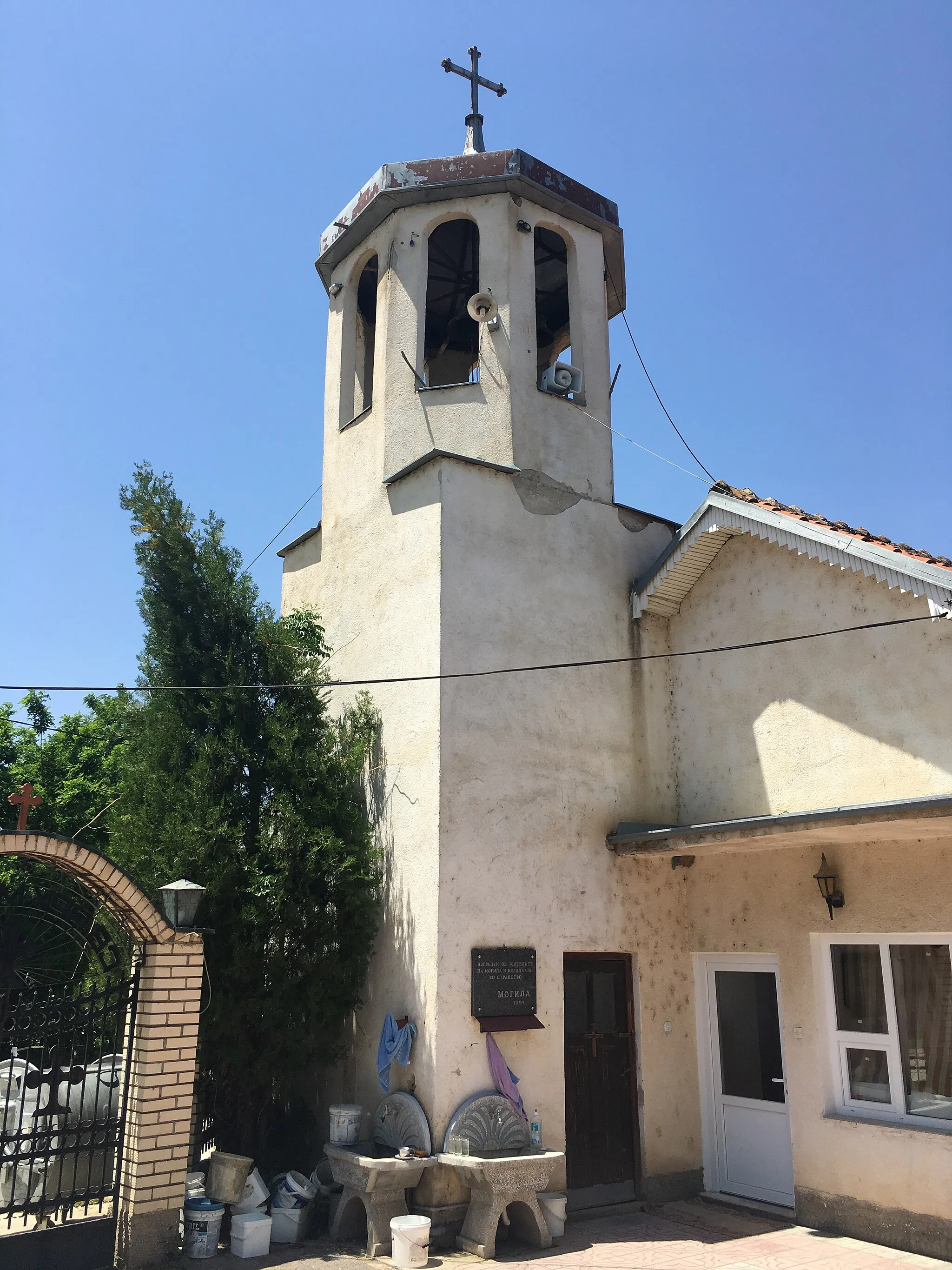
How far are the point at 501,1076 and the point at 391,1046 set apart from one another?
0.96 meters

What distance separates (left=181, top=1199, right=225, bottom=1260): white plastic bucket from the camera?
7.14 meters

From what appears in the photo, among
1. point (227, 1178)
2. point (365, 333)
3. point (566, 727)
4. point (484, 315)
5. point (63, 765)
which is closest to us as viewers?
point (227, 1178)

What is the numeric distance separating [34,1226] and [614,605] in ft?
24.0

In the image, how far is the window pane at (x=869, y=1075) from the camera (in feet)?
26.3

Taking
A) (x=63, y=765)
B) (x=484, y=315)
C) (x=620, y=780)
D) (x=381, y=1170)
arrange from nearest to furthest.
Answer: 1. (x=381, y=1170)
2. (x=620, y=780)
3. (x=484, y=315)
4. (x=63, y=765)

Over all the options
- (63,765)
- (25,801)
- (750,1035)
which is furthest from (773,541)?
(63,765)

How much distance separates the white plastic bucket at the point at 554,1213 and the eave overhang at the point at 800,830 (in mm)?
3009

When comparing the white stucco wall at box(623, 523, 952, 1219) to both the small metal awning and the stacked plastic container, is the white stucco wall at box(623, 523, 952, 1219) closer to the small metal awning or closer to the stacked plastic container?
the small metal awning

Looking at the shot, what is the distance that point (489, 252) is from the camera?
10.7 meters

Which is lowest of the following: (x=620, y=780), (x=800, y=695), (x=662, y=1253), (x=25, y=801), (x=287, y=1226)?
(x=662, y=1253)

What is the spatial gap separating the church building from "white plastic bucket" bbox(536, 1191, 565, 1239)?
0.57 metres

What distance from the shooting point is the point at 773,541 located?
9266 mm

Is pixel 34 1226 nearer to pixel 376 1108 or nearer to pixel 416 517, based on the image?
pixel 376 1108

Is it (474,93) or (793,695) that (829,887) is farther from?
(474,93)
